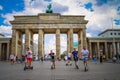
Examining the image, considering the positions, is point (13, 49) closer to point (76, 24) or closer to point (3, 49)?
→ point (3, 49)

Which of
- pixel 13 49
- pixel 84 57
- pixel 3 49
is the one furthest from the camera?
pixel 3 49

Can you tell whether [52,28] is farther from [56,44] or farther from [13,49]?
[13,49]

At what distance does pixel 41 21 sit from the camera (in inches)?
2036

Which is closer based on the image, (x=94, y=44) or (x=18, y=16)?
(x=18, y=16)

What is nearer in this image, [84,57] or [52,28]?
[84,57]

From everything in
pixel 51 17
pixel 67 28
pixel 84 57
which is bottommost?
pixel 84 57

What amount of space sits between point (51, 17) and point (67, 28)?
6891 mm

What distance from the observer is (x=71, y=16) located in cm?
5222

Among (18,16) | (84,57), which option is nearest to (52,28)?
(18,16)

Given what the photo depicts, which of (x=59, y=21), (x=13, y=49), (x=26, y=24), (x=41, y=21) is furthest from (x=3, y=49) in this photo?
(x=59, y=21)

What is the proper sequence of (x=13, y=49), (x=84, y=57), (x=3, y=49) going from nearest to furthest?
(x=84, y=57), (x=13, y=49), (x=3, y=49)

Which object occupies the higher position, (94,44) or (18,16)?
(18,16)

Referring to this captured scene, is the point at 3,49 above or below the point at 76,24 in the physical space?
below

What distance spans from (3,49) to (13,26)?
1924 cm
